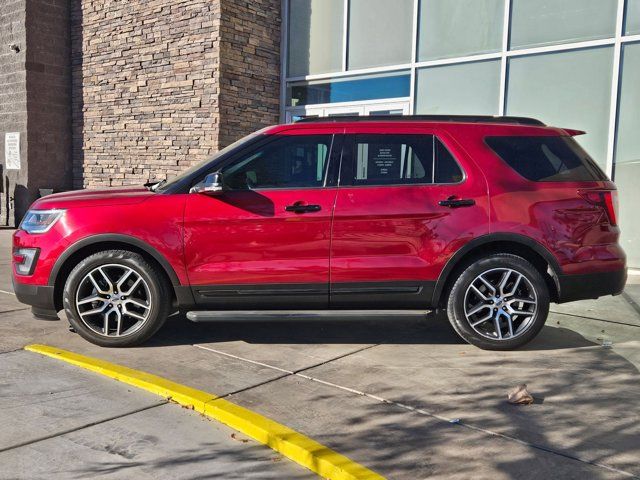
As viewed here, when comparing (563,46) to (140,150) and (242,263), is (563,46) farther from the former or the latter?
(140,150)

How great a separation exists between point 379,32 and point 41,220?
8203mm

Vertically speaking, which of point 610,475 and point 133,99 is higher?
point 133,99

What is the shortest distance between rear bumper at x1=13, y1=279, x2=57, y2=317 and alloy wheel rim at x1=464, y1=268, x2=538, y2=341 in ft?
11.0

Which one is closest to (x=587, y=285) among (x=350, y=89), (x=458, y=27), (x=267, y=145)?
(x=267, y=145)

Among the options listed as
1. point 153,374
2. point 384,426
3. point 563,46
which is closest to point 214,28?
point 563,46

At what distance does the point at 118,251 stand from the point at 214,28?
25.9ft

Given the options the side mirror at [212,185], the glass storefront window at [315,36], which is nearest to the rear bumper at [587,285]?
the side mirror at [212,185]

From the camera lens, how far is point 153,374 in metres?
4.39

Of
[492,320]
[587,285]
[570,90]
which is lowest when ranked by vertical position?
[492,320]

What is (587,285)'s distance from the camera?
4.93 metres

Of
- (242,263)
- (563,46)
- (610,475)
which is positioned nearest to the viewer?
(610,475)

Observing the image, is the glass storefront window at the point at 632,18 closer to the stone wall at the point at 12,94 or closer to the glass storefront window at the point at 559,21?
the glass storefront window at the point at 559,21

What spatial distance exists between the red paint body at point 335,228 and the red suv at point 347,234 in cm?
1

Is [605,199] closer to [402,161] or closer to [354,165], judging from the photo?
[402,161]
